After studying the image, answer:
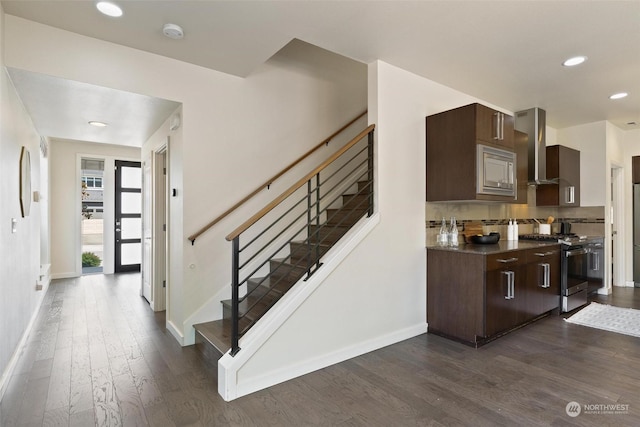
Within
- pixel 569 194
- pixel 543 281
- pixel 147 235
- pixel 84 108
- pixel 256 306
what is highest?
pixel 84 108

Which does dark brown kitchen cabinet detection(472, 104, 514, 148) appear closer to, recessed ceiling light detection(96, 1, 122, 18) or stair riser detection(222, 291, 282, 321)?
stair riser detection(222, 291, 282, 321)

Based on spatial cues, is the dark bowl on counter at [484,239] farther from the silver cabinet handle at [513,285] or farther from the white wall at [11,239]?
the white wall at [11,239]

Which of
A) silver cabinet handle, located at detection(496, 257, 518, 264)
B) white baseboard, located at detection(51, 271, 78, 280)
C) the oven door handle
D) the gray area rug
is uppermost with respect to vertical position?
silver cabinet handle, located at detection(496, 257, 518, 264)

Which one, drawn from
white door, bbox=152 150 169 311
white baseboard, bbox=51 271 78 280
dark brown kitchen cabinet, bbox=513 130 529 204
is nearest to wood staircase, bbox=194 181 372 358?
white door, bbox=152 150 169 311

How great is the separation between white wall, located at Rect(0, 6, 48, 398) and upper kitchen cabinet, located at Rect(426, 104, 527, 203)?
3.57 m

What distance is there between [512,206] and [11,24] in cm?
559

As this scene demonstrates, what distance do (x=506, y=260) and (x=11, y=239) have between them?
14.0ft

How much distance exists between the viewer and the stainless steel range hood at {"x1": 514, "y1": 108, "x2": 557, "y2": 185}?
4.52 metres

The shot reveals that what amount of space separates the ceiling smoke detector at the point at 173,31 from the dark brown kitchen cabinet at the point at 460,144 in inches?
95.1

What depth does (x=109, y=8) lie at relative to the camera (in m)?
2.28

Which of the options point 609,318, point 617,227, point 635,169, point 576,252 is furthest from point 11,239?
point 635,169

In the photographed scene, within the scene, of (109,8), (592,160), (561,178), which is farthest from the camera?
(592,160)

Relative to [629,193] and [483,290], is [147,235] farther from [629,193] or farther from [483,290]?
[629,193]

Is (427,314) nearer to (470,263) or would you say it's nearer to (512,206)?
(470,263)
